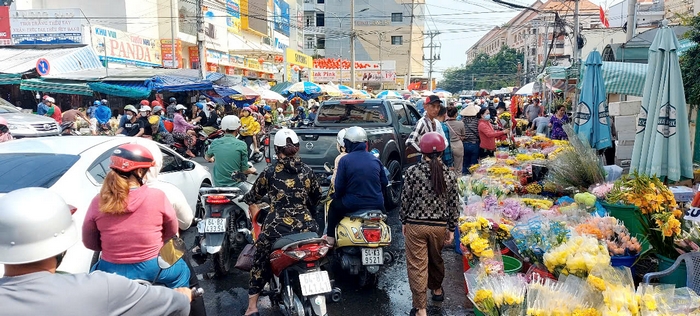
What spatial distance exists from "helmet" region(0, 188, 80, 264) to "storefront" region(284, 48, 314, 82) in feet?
123

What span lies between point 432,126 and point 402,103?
8.98 ft

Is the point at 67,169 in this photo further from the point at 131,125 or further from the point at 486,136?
the point at 131,125

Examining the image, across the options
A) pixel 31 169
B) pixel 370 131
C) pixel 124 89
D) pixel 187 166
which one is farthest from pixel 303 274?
pixel 124 89

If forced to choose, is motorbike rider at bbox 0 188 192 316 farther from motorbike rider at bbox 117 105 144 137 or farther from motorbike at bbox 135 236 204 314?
motorbike rider at bbox 117 105 144 137

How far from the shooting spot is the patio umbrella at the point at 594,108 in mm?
7926

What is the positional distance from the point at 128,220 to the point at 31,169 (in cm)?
212

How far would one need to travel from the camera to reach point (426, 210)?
4.27 metres

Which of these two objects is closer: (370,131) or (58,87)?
(370,131)

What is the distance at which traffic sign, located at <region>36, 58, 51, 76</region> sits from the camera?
17328mm

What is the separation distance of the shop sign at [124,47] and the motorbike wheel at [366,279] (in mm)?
19549

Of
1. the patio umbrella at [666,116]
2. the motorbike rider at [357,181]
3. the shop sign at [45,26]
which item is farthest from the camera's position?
the shop sign at [45,26]

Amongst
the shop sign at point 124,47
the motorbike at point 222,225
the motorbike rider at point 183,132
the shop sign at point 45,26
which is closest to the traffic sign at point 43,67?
the shop sign at point 45,26

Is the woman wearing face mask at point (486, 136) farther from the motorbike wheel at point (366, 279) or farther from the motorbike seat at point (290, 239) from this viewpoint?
the motorbike seat at point (290, 239)

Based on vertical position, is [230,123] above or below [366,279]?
above
